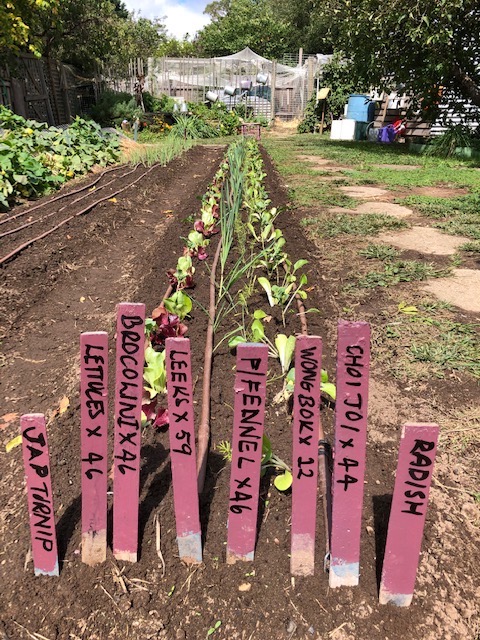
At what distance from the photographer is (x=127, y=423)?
4.09ft

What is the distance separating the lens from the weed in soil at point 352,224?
499 cm

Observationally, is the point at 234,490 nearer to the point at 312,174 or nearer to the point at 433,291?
the point at 433,291

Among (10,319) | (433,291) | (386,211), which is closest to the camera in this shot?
(10,319)

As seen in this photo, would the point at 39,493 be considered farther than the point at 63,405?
No

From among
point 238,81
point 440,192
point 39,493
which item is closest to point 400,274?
point 39,493

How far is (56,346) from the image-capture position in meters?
3.01

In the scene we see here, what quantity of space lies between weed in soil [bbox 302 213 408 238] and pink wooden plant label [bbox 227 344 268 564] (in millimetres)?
3879

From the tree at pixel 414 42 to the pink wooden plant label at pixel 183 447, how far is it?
10362mm

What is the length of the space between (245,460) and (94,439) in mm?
399

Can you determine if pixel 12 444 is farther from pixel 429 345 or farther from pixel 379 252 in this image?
pixel 379 252

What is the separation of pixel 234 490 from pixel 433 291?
2.72 metres

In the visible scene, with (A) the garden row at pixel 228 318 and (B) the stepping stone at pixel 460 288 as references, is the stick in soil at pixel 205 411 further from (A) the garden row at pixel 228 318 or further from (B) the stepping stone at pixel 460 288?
(B) the stepping stone at pixel 460 288

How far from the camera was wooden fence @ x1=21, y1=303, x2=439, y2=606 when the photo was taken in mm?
1110

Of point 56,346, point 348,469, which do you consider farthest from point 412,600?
point 56,346
